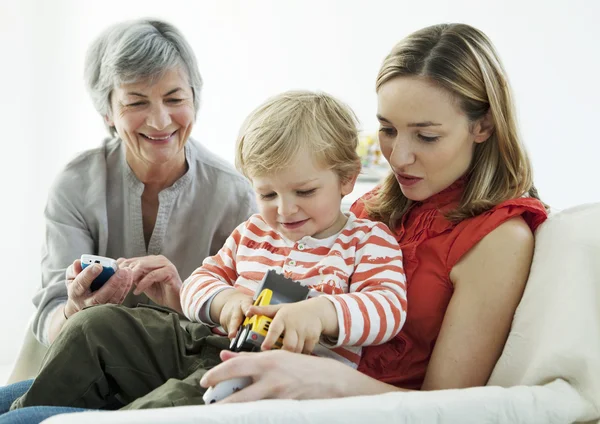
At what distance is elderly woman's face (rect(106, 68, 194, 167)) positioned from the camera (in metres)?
2.07

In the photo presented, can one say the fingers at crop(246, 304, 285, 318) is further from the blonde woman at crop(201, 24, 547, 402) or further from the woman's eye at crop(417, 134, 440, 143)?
the woman's eye at crop(417, 134, 440, 143)

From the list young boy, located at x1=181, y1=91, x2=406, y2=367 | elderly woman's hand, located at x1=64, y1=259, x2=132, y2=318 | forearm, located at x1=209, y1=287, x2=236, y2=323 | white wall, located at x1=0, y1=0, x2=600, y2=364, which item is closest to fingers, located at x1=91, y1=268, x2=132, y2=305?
elderly woman's hand, located at x1=64, y1=259, x2=132, y2=318

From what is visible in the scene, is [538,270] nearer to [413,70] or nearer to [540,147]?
[413,70]

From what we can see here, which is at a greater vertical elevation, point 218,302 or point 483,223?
point 483,223

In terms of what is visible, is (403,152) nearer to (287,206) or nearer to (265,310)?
(287,206)

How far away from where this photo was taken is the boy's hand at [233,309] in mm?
1420

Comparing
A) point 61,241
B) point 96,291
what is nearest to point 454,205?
point 96,291

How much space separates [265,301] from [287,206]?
8.3 inches

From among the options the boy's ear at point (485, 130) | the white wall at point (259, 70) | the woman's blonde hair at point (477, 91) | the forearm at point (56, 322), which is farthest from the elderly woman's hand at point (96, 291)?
the white wall at point (259, 70)

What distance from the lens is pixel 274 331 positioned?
1321 millimetres

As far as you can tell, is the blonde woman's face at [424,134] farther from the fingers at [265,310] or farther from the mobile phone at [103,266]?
the mobile phone at [103,266]

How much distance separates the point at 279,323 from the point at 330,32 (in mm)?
2847

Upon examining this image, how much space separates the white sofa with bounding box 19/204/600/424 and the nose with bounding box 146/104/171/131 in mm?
1001

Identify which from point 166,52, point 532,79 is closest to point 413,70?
point 166,52
